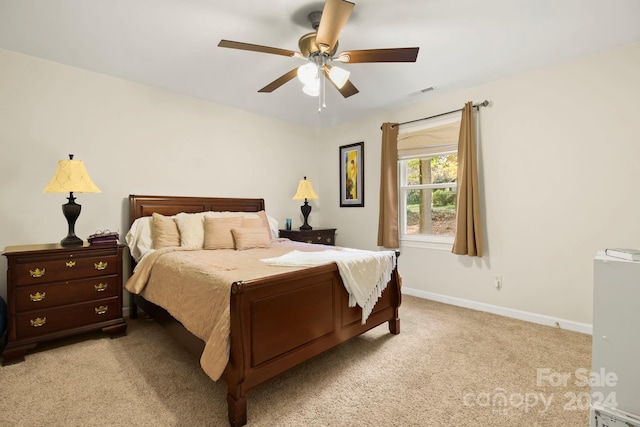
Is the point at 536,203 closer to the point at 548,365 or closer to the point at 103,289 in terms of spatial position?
the point at 548,365

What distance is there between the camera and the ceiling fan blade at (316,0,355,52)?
1.61 meters

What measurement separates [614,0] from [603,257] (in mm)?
1892

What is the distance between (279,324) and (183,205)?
2367 millimetres

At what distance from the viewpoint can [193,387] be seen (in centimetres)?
189

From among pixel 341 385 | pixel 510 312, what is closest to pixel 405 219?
pixel 510 312

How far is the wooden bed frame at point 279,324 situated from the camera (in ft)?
5.11

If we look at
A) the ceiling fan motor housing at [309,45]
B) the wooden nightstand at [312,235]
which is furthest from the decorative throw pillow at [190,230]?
the ceiling fan motor housing at [309,45]

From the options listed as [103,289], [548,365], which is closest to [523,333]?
[548,365]

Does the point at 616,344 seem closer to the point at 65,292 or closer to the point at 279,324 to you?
the point at 279,324

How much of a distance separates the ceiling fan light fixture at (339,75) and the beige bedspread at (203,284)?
58.0 inches

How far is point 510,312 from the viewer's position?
3105 millimetres

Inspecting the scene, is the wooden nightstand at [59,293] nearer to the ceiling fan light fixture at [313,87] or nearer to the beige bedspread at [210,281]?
the beige bedspread at [210,281]

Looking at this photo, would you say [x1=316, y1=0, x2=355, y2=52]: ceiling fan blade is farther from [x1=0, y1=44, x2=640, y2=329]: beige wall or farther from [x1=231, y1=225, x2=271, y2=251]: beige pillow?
[x1=0, y1=44, x2=640, y2=329]: beige wall

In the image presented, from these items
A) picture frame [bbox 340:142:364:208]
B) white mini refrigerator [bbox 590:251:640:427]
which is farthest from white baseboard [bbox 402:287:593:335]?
white mini refrigerator [bbox 590:251:640:427]
